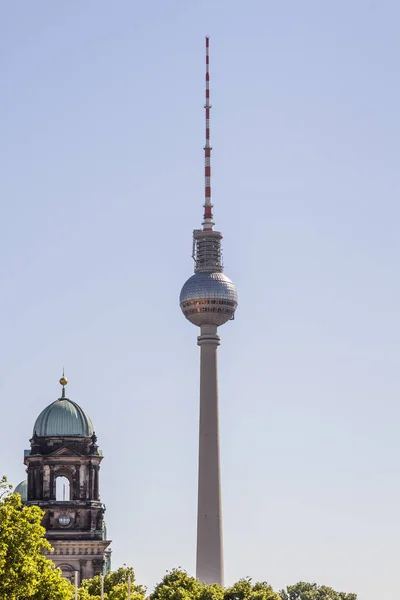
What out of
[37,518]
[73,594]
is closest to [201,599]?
[73,594]

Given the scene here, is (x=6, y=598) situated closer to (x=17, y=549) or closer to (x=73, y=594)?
(x=17, y=549)

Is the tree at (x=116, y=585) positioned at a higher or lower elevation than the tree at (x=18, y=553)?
higher

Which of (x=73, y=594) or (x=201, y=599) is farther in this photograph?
(x=201, y=599)

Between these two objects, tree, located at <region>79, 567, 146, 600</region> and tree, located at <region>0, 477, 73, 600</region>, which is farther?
tree, located at <region>79, 567, 146, 600</region>

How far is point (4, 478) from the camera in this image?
11831cm

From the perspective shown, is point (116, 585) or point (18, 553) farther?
point (116, 585)

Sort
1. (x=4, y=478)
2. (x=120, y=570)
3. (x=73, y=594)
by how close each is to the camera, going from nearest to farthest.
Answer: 1. (x=4, y=478)
2. (x=73, y=594)
3. (x=120, y=570)

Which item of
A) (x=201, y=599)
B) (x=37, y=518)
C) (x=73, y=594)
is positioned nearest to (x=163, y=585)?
(x=201, y=599)

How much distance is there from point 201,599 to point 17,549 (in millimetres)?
77237

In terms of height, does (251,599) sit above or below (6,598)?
above

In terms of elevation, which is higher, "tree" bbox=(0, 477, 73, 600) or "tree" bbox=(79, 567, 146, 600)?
"tree" bbox=(79, 567, 146, 600)

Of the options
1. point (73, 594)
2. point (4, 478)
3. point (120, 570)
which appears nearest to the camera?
point (4, 478)

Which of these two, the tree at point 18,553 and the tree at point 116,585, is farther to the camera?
the tree at point 116,585

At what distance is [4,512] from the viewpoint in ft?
397
